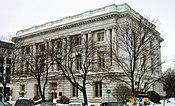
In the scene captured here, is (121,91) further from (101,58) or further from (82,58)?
(82,58)

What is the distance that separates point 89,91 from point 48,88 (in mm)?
12415

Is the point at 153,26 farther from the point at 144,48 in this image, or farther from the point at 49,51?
the point at 49,51

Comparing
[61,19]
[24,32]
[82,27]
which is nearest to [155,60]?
[82,27]

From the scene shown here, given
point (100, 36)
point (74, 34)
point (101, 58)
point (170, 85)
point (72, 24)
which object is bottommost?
point (170, 85)

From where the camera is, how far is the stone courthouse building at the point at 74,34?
53.8 meters

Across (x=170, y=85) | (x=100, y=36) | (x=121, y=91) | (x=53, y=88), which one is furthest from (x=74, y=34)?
(x=170, y=85)

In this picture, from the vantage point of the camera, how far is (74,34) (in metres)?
60.2

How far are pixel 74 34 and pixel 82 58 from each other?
1142cm

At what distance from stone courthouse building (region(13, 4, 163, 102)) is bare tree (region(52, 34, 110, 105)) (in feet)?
7.19

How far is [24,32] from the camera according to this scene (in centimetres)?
7425

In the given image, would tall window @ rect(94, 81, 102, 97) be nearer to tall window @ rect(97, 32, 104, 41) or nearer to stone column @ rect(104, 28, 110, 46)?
stone column @ rect(104, 28, 110, 46)

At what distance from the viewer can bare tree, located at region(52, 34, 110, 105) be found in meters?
42.7

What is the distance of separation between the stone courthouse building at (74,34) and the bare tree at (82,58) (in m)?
2.19

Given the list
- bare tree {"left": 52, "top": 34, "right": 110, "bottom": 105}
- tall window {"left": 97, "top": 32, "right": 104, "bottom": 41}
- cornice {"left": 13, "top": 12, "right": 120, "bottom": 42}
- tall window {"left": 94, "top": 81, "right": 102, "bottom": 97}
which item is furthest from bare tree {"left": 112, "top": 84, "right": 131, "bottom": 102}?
cornice {"left": 13, "top": 12, "right": 120, "bottom": 42}
